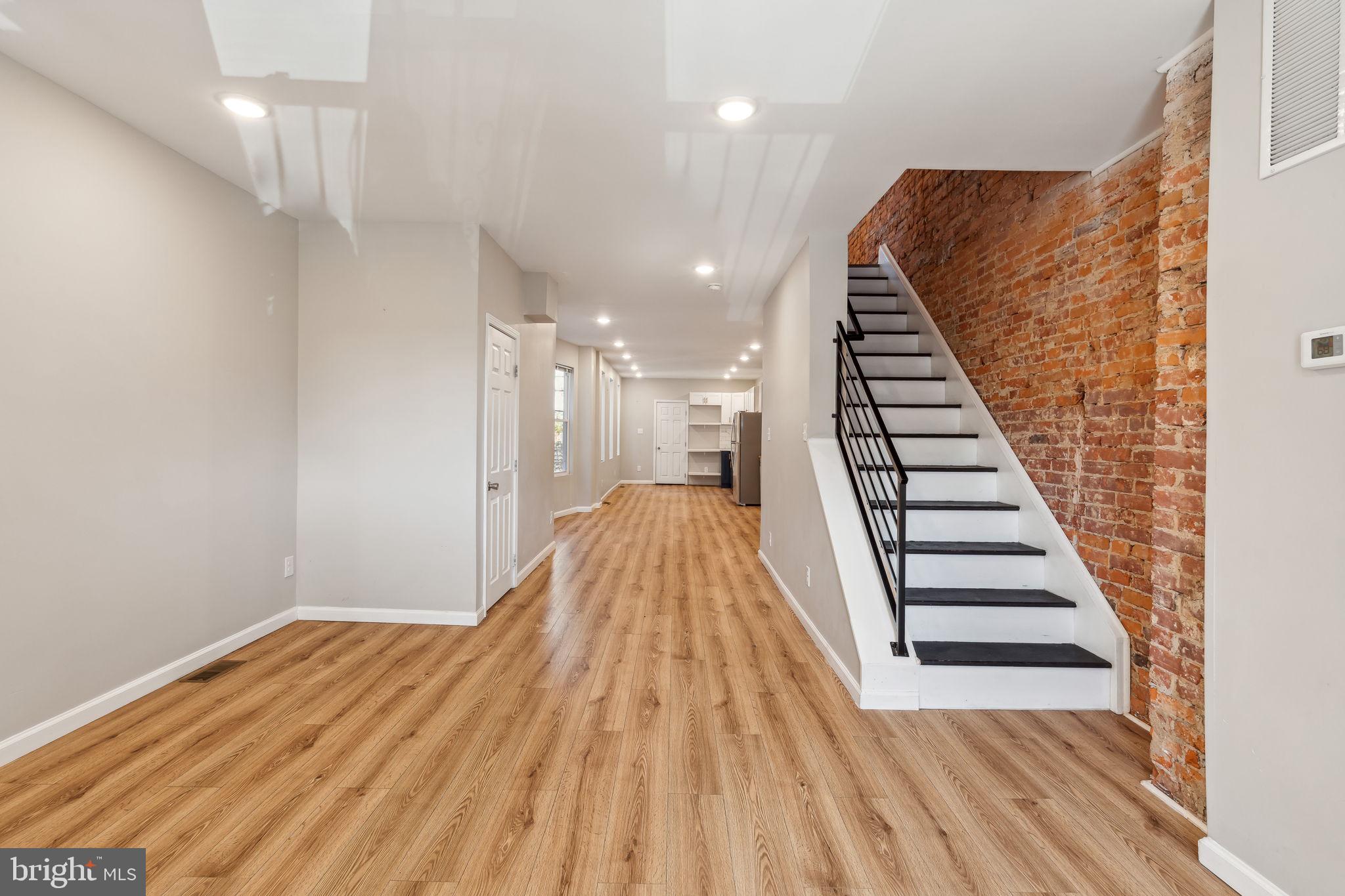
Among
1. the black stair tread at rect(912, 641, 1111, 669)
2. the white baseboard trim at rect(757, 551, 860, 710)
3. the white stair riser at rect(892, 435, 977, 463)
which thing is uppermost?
the white stair riser at rect(892, 435, 977, 463)

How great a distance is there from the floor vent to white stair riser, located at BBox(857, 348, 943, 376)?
4357 mm

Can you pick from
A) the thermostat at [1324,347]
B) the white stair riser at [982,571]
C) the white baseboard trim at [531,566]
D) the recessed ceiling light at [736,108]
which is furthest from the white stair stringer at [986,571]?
the white baseboard trim at [531,566]

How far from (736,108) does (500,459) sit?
2.91m

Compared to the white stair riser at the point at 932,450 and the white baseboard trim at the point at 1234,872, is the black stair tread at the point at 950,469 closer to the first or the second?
the white stair riser at the point at 932,450

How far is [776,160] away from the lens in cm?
289

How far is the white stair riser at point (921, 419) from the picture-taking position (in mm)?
4117

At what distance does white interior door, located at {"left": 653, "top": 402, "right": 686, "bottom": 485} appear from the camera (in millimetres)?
14008

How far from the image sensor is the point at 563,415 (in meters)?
8.70

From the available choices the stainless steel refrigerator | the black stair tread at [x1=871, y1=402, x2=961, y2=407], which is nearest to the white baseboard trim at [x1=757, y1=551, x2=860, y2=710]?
the black stair tread at [x1=871, y1=402, x2=961, y2=407]

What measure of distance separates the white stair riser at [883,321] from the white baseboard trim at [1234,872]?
383cm

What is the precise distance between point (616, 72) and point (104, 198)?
7.44 ft

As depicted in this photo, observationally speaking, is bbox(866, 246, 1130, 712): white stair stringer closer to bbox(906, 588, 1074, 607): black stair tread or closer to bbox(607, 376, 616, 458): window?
bbox(906, 588, 1074, 607): black stair tread

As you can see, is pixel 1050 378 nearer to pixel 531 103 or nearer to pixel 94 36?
pixel 531 103
